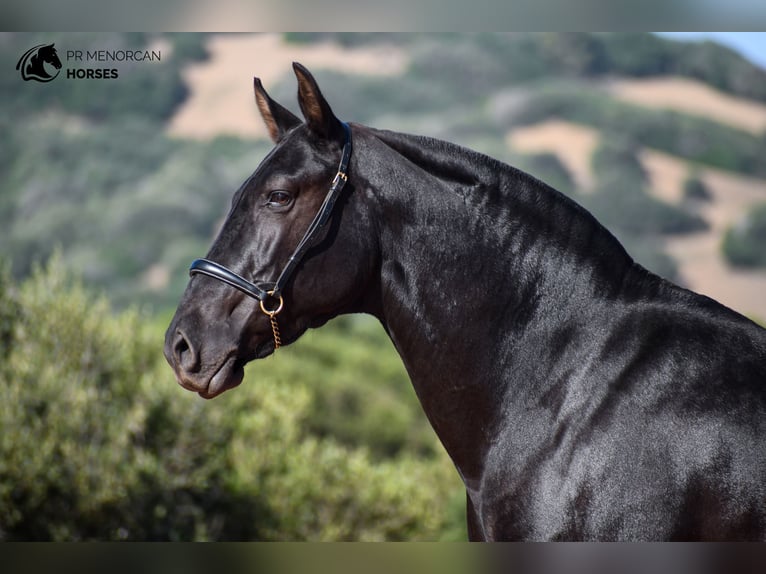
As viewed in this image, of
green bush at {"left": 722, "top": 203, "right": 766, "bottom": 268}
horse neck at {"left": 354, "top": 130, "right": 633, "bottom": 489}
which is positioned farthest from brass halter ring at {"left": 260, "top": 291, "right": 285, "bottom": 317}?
green bush at {"left": 722, "top": 203, "right": 766, "bottom": 268}

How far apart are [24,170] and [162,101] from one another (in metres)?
2.92

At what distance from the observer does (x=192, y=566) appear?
211 centimetres

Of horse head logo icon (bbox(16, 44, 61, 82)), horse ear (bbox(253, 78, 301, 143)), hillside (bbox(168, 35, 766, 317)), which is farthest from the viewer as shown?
hillside (bbox(168, 35, 766, 317))

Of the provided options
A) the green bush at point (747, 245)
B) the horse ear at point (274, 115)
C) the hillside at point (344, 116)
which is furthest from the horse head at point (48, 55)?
the green bush at point (747, 245)

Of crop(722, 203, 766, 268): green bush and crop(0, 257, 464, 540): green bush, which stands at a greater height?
crop(722, 203, 766, 268): green bush

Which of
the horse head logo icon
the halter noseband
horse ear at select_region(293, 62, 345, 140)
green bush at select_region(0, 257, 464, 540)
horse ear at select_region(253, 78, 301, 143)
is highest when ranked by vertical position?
the horse head logo icon

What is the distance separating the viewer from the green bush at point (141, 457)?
872 centimetres

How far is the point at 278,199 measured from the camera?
243 centimetres

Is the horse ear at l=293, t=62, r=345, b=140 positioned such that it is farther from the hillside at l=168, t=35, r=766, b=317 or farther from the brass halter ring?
the hillside at l=168, t=35, r=766, b=317

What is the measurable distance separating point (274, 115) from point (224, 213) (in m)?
13.3

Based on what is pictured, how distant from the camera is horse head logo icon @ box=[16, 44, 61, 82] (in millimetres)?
4844

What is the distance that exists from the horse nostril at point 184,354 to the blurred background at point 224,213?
6.81 m

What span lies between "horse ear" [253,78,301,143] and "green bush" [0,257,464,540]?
22.6 ft

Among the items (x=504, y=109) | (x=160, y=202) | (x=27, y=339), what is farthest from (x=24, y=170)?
(x=504, y=109)
